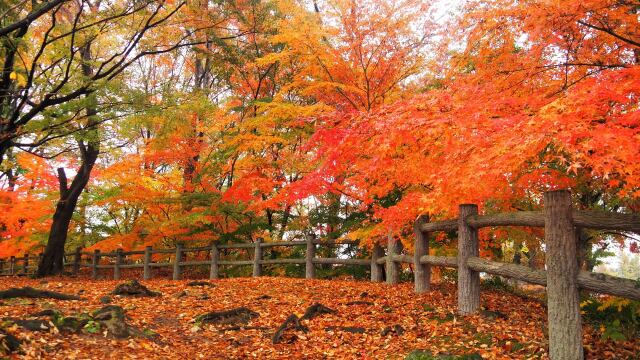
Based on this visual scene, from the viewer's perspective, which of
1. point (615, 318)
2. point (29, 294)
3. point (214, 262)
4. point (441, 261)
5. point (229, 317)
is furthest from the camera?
point (214, 262)

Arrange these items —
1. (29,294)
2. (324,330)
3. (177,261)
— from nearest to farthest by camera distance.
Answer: (324,330) < (29,294) < (177,261)

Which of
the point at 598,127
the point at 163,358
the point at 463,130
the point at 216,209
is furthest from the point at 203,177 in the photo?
the point at 598,127

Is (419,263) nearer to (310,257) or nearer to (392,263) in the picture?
(392,263)

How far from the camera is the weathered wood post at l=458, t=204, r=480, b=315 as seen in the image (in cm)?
631

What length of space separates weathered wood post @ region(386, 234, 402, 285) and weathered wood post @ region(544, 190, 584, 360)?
5468 mm

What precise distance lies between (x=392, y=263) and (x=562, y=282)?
567 cm

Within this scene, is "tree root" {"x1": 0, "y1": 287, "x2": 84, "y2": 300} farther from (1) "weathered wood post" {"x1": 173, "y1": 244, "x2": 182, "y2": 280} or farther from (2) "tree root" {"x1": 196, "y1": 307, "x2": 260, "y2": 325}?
(1) "weathered wood post" {"x1": 173, "y1": 244, "x2": 182, "y2": 280}

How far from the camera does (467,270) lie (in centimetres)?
636

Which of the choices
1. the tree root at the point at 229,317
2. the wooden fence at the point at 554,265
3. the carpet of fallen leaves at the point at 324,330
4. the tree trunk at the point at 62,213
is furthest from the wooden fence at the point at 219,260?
the tree root at the point at 229,317

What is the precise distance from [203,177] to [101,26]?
5990mm

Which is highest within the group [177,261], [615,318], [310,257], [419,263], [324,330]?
[419,263]

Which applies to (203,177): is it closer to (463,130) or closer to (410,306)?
(410,306)

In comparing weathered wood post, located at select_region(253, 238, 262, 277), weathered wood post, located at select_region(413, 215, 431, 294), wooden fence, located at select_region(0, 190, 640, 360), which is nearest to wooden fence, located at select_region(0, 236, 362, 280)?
weathered wood post, located at select_region(253, 238, 262, 277)

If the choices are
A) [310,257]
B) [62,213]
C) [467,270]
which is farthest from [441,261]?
[62,213]
